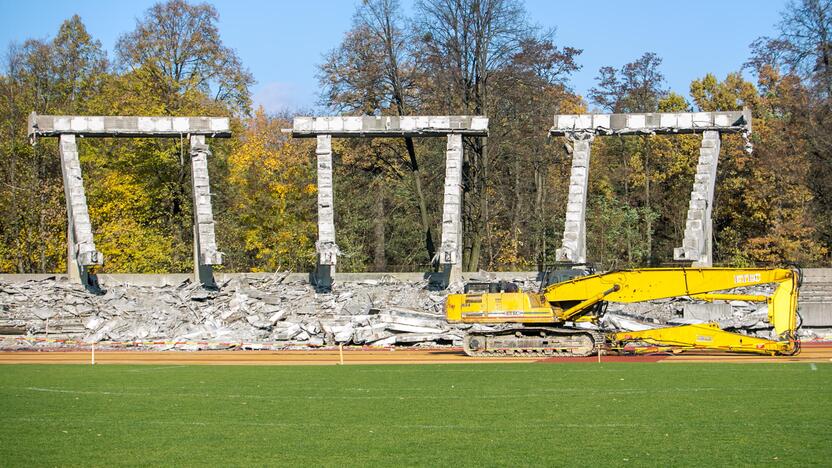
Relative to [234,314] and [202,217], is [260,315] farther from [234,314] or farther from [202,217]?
[202,217]

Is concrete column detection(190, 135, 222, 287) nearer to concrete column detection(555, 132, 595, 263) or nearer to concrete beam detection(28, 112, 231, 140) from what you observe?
concrete beam detection(28, 112, 231, 140)

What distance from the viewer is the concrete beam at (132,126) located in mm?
42062

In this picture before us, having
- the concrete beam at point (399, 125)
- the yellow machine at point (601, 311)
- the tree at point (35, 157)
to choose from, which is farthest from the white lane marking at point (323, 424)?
the tree at point (35, 157)

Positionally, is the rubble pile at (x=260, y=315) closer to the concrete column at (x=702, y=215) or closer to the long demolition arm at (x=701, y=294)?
the concrete column at (x=702, y=215)

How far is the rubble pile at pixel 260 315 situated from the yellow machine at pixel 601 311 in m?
5.97

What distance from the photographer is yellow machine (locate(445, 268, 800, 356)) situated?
26.8 m

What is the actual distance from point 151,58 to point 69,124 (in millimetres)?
16898

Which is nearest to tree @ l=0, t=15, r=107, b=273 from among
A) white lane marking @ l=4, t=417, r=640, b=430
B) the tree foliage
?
the tree foliage

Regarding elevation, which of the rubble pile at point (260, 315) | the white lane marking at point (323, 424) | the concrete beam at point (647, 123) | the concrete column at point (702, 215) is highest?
the concrete beam at point (647, 123)

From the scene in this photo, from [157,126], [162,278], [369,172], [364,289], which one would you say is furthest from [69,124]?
[369,172]

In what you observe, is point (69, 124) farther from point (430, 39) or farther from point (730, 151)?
point (730, 151)

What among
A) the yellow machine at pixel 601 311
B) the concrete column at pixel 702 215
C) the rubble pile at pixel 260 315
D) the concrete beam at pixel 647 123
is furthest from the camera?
the concrete beam at pixel 647 123

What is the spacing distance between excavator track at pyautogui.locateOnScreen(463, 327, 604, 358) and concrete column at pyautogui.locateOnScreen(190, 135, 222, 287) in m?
14.4

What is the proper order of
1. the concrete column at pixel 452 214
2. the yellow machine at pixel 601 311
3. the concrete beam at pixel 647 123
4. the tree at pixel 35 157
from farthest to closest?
the tree at pixel 35 157 → the concrete column at pixel 452 214 → the concrete beam at pixel 647 123 → the yellow machine at pixel 601 311
